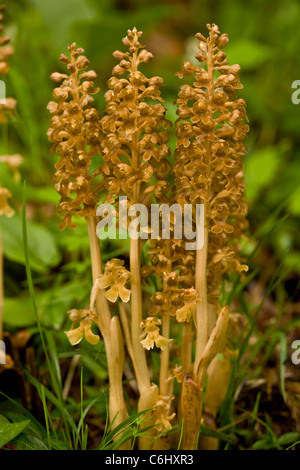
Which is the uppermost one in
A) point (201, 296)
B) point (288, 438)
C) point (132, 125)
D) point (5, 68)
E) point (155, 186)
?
point (5, 68)

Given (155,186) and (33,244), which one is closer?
(155,186)

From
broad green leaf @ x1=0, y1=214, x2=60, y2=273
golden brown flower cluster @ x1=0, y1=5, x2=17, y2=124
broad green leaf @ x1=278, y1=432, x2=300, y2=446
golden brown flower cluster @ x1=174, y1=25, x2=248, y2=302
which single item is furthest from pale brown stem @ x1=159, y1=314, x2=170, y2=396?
broad green leaf @ x1=0, y1=214, x2=60, y2=273

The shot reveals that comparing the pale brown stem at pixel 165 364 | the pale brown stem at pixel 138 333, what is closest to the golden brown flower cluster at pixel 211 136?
the pale brown stem at pixel 138 333

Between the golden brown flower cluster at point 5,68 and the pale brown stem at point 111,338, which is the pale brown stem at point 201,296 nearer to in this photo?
the pale brown stem at point 111,338

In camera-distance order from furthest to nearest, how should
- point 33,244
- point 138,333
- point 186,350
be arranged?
1. point 33,244
2. point 186,350
3. point 138,333

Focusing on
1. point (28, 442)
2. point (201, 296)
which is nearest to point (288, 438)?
point (201, 296)

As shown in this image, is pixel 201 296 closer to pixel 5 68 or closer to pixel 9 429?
pixel 9 429
